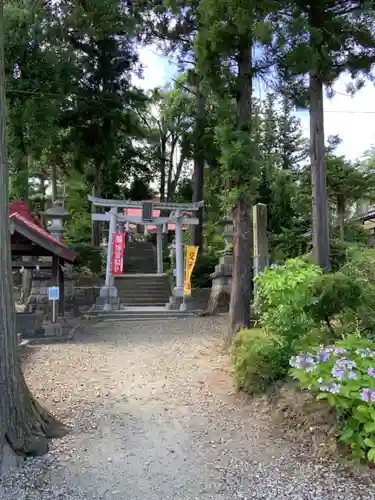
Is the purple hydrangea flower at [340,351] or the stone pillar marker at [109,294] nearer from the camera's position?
the purple hydrangea flower at [340,351]

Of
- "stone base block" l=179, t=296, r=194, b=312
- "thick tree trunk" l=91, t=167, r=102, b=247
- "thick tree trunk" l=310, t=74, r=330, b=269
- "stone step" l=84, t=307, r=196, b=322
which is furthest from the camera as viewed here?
"thick tree trunk" l=91, t=167, r=102, b=247

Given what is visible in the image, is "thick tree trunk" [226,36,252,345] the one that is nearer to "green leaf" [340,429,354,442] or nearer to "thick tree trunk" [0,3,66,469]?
"green leaf" [340,429,354,442]

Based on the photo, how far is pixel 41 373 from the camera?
19.5ft

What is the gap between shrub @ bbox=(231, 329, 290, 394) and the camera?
455cm

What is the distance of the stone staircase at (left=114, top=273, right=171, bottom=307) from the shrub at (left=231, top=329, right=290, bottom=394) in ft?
33.5

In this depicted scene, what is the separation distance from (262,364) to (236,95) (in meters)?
4.54

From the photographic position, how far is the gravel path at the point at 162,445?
291 centimetres

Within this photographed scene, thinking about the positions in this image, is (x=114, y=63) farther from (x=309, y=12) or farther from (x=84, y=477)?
(x=84, y=477)

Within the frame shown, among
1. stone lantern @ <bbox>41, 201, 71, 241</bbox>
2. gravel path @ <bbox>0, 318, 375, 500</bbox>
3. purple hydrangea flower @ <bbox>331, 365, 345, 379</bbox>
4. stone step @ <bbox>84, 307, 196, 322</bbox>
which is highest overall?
stone lantern @ <bbox>41, 201, 71, 241</bbox>

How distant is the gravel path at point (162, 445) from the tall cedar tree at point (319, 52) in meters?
3.87

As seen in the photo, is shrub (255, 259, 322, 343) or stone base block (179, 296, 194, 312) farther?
stone base block (179, 296, 194, 312)

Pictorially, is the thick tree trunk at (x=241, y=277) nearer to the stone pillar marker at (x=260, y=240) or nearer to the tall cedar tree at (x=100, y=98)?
the stone pillar marker at (x=260, y=240)

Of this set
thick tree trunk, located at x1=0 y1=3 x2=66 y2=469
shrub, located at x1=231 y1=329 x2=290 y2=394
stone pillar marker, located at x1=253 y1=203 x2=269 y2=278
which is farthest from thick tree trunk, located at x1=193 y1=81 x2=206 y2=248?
thick tree trunk, located at x1=0 y1=3 x2=66 y2=469

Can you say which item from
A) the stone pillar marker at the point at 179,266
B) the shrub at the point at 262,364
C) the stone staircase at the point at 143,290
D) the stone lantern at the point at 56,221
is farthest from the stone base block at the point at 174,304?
the shrub at the point at 262,364
